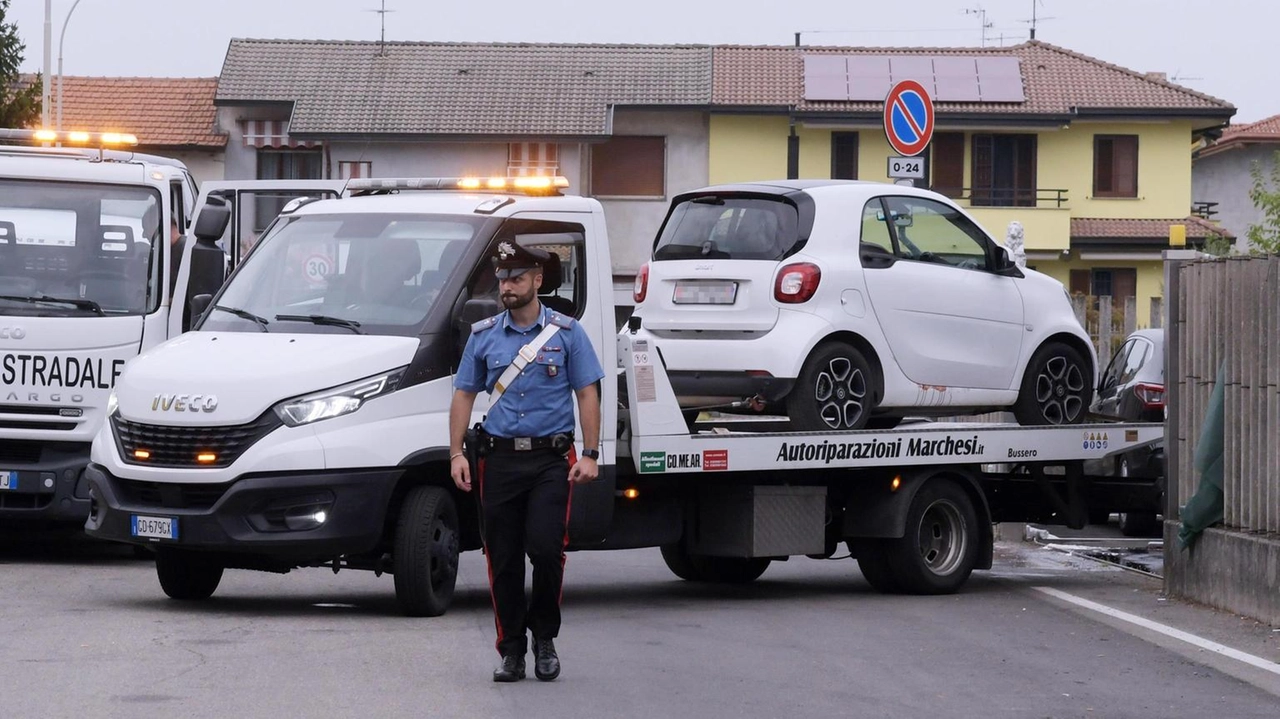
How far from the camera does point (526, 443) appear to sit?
861cm

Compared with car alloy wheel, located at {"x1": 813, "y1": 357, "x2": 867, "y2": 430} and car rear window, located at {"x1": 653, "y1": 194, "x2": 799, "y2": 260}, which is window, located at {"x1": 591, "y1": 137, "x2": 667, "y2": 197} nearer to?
car rear window, located at {"x1": 653, "y1": 194, "x2": 799, "y2": 260}

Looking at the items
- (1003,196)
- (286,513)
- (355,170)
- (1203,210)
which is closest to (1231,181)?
(1203,210)

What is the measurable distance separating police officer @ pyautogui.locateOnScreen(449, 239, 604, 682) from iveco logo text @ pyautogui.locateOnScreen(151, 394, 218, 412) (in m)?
1.98

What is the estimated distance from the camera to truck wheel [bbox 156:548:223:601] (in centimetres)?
1105

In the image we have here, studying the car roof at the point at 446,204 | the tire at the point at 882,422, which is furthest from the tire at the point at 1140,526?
the car roof at the point at 446,204

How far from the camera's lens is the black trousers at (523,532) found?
861 centimetres

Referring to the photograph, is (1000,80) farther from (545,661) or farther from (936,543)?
(545,661)

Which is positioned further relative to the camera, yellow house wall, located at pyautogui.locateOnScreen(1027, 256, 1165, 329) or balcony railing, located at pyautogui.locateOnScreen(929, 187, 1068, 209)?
yellow house wall, located at pyautogui.locateOnScreen(1027, 256, 1165, 329)

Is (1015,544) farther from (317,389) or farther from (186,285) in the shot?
(317,389)

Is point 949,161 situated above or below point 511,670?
above

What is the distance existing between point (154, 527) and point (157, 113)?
138 ft

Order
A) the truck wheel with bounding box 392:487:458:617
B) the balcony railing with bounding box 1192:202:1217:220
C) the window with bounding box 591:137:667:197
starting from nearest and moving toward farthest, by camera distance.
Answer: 1. the truck wheel with bounding box 392:487:458:617
2. the window with bounding box 591:137:667:197
3. the balcony railing with bounding box 1192:202:1217:220

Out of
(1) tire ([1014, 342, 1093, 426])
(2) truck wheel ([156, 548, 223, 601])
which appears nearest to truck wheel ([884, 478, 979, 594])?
(1) tire ([1014, 342, 1093, 426])

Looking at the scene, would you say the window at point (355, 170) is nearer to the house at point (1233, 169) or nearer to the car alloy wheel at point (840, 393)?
the house at point (1233, 169)
